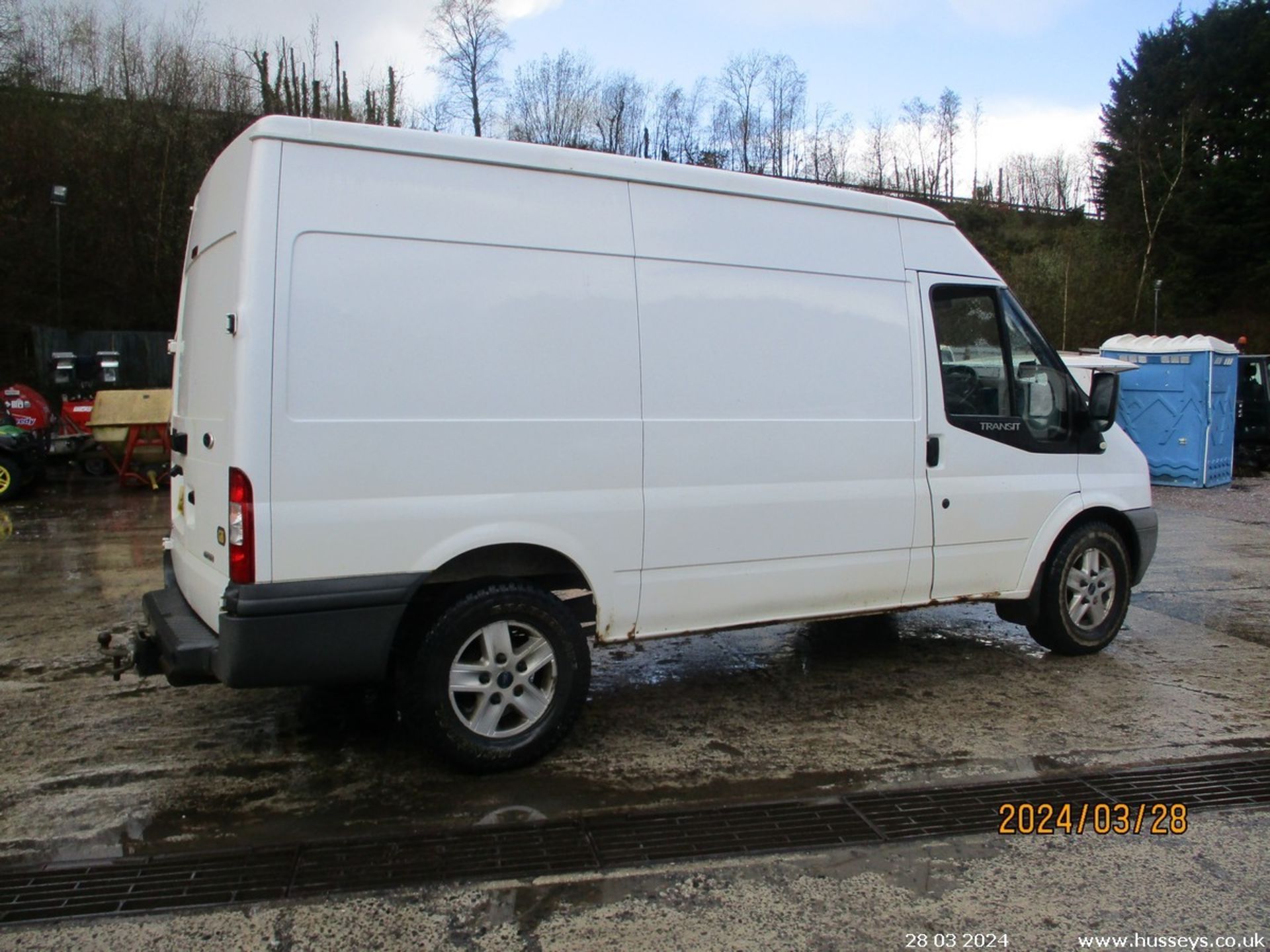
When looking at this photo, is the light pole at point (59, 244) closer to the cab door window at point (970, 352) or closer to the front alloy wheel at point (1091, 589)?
the cab door window at point (970, 352)

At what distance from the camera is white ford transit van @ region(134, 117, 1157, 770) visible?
12.0 feet

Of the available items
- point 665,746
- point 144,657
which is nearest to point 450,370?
point 144,657

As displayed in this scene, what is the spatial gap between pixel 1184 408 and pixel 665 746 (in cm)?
1461

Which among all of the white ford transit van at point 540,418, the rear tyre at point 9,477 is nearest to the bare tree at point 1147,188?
the rear tyre at point 9,477

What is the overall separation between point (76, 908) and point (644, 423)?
8.92ft

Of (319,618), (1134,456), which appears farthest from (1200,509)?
(319,618)

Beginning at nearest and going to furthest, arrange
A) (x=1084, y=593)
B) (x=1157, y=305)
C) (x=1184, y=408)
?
(x=1084, y=593), (x=1184, y=408), (x=1157, y=305)

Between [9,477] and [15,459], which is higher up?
[15,459]

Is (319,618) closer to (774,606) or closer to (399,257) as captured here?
(399,257)

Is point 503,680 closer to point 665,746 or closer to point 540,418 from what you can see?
point 665,746

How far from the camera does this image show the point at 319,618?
370 centimetres
